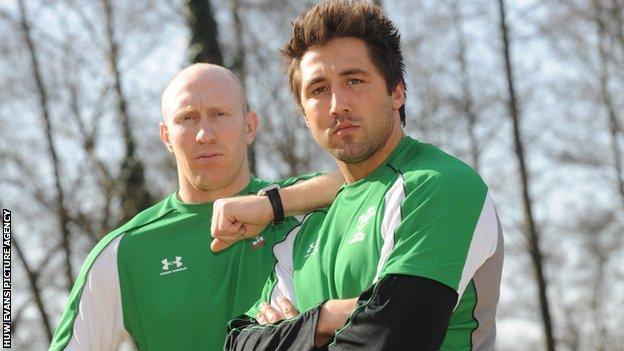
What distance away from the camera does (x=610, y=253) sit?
3131cm

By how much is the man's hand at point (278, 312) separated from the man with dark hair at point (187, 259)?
3.63ft

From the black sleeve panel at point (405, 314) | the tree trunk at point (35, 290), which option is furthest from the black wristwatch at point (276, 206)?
the tree trunk at point (35, 290)

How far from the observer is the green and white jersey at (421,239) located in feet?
13.5

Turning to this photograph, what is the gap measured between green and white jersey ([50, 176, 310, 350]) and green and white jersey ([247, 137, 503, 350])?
4.54 feet

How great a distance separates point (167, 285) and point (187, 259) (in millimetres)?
193

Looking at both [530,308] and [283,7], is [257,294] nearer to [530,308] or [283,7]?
[283,7]

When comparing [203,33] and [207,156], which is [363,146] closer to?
[207,156]

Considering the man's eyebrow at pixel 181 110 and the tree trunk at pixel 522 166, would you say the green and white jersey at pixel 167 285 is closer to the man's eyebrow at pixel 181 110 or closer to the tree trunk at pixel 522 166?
the man's eyebrow at pixel 181 110

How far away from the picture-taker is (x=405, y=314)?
3.97 meters

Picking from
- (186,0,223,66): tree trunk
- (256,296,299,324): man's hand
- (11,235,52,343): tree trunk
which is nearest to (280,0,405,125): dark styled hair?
(256,296,299,324): man's hand

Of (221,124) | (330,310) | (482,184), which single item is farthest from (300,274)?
(221,124)

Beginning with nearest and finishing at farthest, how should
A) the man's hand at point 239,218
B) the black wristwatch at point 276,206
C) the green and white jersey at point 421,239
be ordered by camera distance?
1. the green and white jersey at point 421,239
2. the man's hand at point 239,218
3. the black wristwatch at point 276,206

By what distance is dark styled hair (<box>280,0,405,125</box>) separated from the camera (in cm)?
482

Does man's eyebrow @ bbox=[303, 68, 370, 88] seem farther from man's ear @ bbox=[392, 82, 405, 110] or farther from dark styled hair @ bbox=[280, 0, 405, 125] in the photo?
man's ear @ bbox=[392, 82, 405, 110]
